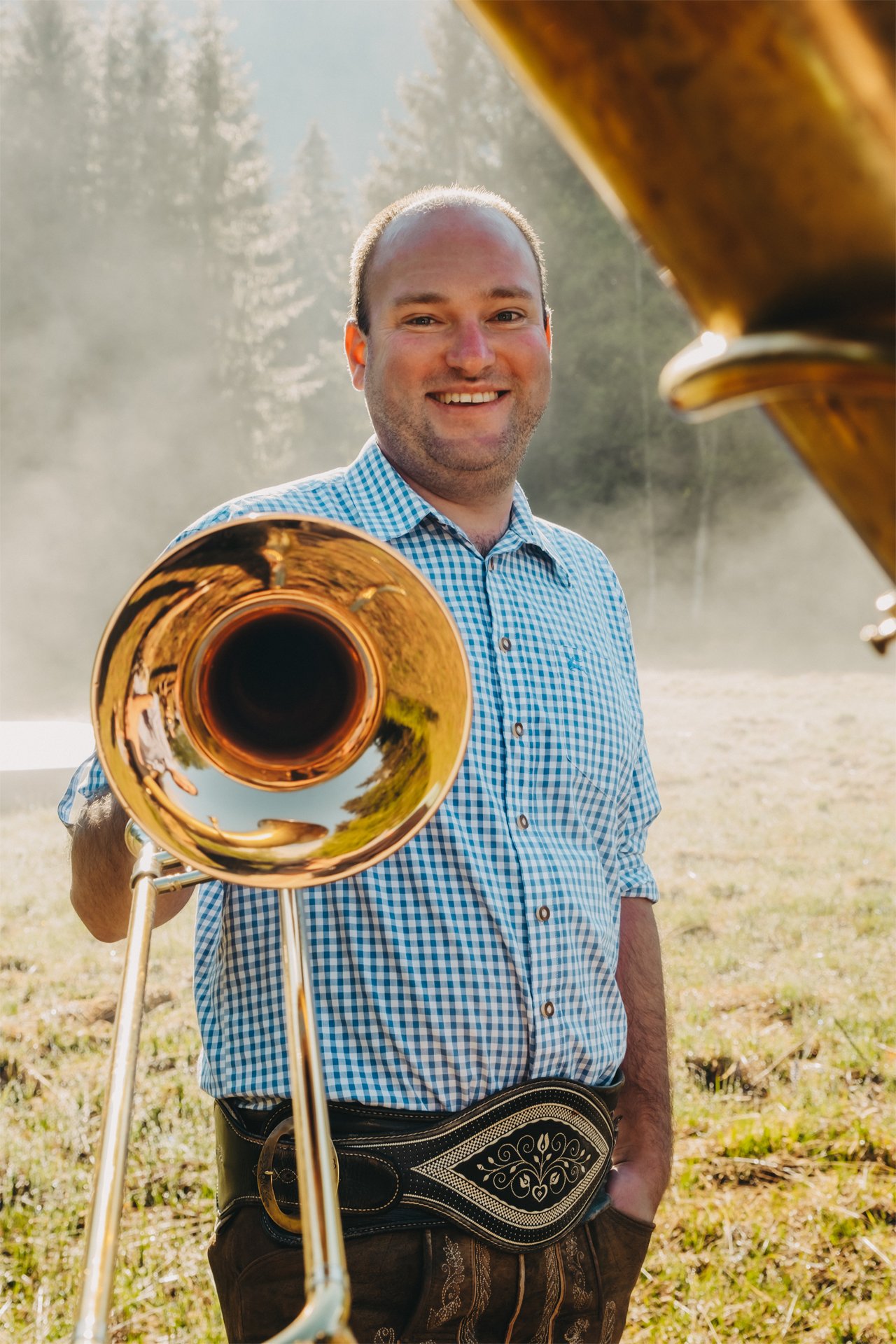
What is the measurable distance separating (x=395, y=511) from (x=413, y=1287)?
4.28 ft

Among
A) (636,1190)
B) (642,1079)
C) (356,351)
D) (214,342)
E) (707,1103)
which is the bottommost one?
(707,1103)

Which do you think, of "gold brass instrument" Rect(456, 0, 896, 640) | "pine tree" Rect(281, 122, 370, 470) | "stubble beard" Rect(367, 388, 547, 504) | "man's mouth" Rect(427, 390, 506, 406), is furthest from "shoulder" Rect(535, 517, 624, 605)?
"pine tree" Rect(281, 122, 370, 470)

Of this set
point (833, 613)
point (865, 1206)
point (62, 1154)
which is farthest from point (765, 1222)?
point (833, 613)

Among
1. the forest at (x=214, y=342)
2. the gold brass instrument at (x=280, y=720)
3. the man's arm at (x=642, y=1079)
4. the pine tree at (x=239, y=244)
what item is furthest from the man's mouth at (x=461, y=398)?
the pine tree at (x=239, y=244)

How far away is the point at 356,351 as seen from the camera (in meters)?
2.35

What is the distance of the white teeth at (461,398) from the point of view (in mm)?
2123

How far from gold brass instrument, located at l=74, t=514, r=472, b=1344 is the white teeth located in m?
0.73

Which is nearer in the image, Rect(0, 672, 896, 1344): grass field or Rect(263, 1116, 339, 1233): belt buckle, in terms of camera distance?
Rect(263, 1116, 339, 1233): belt buckle

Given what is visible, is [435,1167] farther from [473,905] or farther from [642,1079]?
[642,1079]

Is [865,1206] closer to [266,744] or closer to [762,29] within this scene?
[266,744]

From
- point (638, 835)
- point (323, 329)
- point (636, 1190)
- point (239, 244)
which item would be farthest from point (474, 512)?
point (323, 329)

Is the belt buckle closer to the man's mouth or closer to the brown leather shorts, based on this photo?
the brown leather shorts

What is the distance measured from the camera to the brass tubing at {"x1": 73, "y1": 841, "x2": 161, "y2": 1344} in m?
1.01

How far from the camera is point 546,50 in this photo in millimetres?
676
